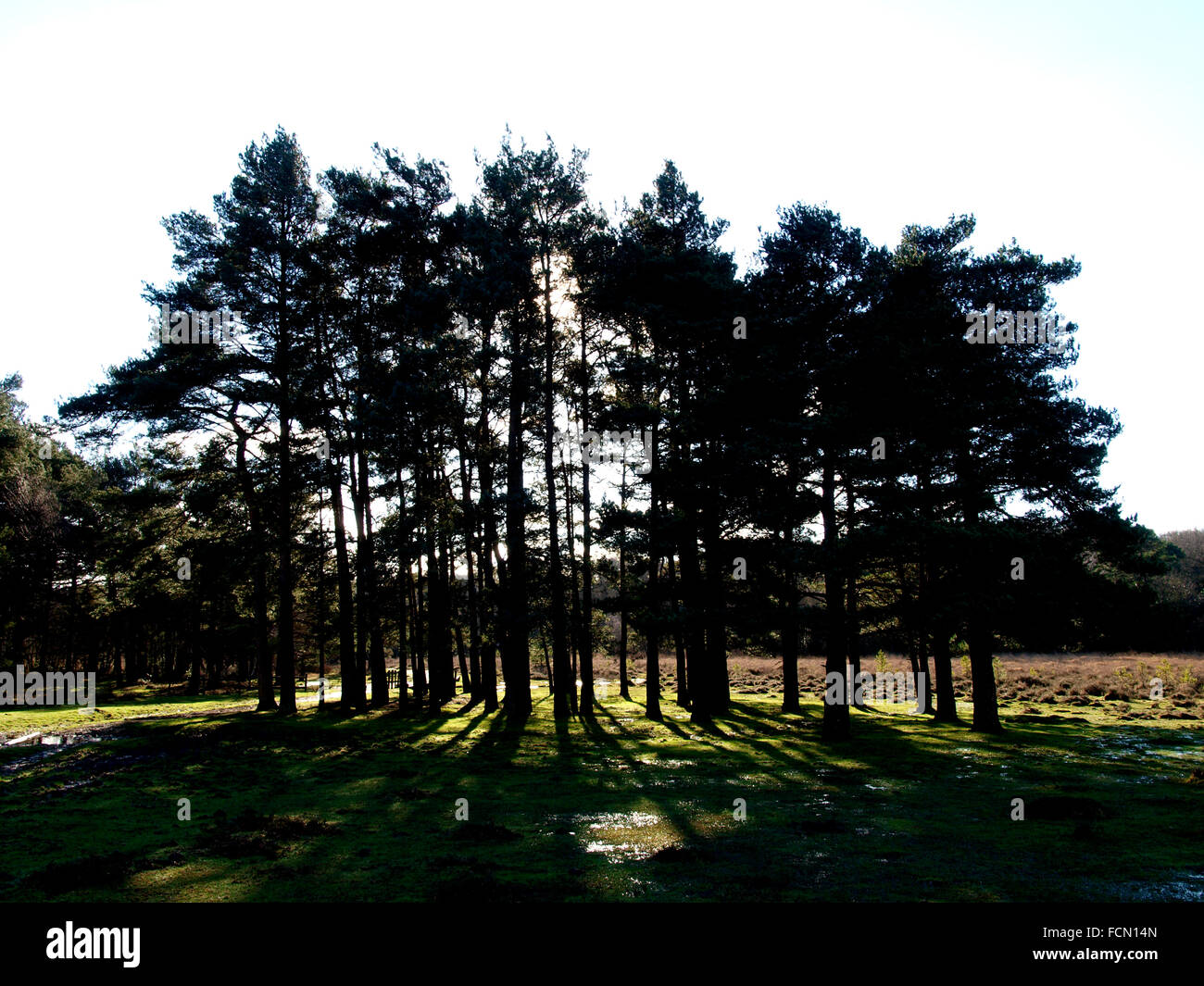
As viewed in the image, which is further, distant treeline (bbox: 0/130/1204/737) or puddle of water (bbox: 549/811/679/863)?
distant treeline (bbox: 0/130/1204/737)

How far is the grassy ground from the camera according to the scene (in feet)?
24.5

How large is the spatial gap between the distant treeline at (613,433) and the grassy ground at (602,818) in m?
4.18

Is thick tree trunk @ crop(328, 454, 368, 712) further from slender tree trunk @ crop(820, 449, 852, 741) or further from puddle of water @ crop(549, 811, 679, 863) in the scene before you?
puddle of water @ crop(549, 811, 679, 863)

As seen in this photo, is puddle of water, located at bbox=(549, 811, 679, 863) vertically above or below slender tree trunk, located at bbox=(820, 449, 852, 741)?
below

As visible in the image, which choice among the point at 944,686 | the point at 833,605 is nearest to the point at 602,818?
the point at 833,605

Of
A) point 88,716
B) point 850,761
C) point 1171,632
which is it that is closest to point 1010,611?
point 1171,632

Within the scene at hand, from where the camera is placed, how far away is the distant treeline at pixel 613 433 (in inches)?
789

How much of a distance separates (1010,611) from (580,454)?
15.1m

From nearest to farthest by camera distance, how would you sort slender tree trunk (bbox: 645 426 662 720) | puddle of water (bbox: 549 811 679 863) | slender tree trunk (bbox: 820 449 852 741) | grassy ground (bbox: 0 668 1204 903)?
grassy ground (bbox: 0 668 1204 903)
puddle of water (bbox: 549 811 679 863)
slender tree trunk (bbox: 820 449 852 741)
slender tree trunk (bbox: 645 426 662 720)

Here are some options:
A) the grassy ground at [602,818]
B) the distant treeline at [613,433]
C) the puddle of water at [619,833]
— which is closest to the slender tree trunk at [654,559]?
the distant treeline at [613,433]

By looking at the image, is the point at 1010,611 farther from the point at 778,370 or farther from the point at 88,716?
the point at 88,716

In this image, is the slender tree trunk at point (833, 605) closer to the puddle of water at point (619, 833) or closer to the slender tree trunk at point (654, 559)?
the slender tree trunk at point (654, 559)

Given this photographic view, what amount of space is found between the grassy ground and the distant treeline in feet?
13.7

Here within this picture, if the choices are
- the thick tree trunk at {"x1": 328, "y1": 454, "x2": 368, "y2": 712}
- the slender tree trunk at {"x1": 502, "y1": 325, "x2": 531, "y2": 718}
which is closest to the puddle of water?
the slender tree trunk at {"x1": 502, "y1": 325, "x2": 531, "y2": 718}
